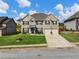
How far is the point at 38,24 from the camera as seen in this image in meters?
67.1

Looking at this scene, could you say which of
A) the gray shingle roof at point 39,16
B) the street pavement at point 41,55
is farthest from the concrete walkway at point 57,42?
the gray shingle roof at point 39,16

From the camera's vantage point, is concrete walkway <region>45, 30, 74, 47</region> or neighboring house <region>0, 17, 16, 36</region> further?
neighboring house <region>0, 17, 16, 36</region>

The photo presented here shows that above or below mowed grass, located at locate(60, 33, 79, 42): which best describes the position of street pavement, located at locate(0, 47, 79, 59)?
below

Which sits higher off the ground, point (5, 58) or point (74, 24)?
point (74, 24)

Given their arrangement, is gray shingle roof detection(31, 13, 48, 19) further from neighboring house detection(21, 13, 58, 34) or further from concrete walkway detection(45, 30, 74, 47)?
concrete walkway detection(45, 30, 74, 47)

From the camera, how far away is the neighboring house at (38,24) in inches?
2584

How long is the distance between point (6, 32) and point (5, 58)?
4532 centimetres

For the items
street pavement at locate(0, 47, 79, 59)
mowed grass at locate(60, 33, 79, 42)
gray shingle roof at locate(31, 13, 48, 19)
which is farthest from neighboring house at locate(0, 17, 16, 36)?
street pavement at locate(0, 47, 79, 59)

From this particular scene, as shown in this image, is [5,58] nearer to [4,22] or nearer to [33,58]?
[33,58]

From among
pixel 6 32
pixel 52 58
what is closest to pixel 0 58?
pixel 52 58

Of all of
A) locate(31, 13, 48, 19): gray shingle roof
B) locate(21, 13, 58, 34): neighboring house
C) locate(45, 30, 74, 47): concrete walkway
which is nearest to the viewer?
locate(45, 30, 74, 47): concrete walkway

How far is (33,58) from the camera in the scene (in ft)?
58.1

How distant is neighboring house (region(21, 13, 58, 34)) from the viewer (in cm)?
6562

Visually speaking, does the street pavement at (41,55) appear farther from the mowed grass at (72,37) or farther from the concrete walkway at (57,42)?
the mowed grass at (72,37)
